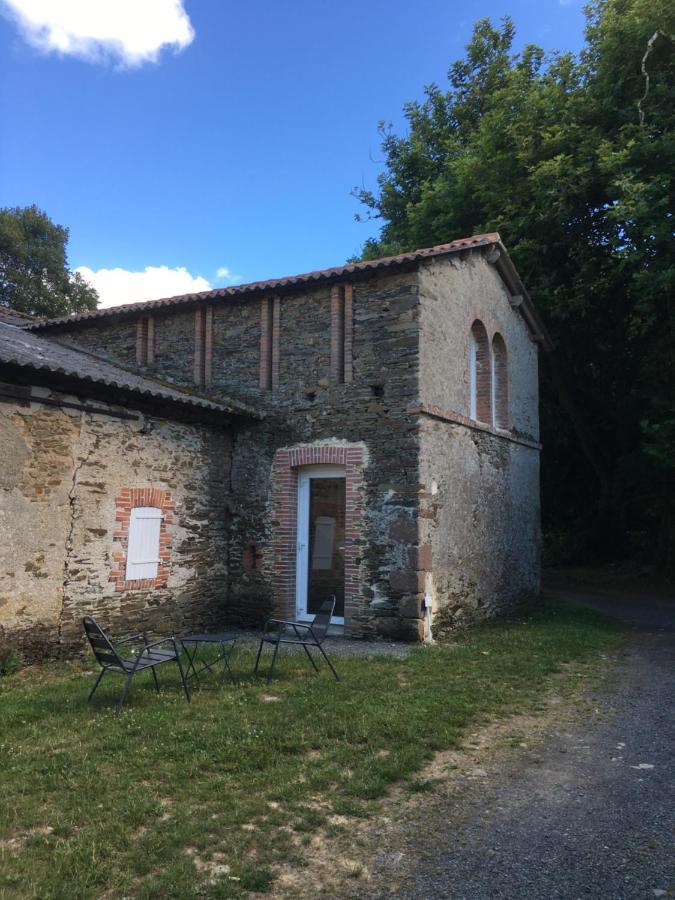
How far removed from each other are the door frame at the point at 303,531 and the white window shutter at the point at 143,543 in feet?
6.96

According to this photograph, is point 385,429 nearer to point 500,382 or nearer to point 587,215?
point 500,382

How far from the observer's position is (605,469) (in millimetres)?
18281

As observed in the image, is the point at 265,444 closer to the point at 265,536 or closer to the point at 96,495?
the point at 265,536

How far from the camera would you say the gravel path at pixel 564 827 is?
3012mm

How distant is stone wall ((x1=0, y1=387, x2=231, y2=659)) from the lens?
7.02m

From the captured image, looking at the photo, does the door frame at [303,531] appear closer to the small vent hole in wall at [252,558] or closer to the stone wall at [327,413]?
the stone wall at [327,413]

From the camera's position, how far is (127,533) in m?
8.32

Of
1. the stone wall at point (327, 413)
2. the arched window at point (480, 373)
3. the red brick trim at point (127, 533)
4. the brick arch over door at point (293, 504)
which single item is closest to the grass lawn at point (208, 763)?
the red brick trim at point (127, 533)

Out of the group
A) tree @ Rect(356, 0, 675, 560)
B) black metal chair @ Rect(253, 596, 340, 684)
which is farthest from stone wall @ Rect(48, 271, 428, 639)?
tree @ Rect(356, 0, 675, 560)

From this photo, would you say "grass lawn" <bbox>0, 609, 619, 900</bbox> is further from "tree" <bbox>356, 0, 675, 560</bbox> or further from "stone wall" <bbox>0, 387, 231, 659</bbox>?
"tree" <bbox>356, 0, 675, 560</bbox>

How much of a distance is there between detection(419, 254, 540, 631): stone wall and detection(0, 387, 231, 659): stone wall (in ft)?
11.0

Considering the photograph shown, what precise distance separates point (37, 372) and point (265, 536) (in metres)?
4.11

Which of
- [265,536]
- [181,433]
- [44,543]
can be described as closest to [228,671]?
[44,543]

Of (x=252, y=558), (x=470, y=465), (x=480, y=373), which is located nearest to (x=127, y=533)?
(x=252, y=558)
